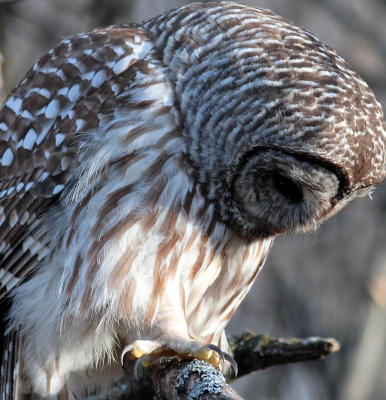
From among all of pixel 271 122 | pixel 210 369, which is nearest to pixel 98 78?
pixel 271 122

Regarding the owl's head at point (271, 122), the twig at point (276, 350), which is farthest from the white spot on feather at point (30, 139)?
the twig at point (276, 350)

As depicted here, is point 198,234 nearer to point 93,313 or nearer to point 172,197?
point 172,197

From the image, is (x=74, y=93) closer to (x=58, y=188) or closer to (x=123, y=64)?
(x=123, y=64)

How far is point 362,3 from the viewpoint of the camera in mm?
10734

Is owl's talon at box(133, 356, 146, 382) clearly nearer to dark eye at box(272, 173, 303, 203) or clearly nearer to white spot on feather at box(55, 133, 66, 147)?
dark eye at box(272, 173, 303, 203)

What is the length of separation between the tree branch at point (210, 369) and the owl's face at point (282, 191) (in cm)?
69

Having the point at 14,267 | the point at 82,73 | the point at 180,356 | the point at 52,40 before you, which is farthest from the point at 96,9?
the point at 180,356

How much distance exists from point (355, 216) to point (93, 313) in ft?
22.0

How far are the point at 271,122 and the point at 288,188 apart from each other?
382 millimetres

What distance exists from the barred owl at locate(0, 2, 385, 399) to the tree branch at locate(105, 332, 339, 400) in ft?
0.63

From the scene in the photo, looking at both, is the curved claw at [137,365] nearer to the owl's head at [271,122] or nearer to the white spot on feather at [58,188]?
the owl's head at [271,122]

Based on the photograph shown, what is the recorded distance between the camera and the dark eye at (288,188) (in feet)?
14.0

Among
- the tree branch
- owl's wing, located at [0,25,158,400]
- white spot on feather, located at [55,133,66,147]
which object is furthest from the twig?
white spot on feather, located at [55,133,66,147]

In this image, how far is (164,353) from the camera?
425cm
